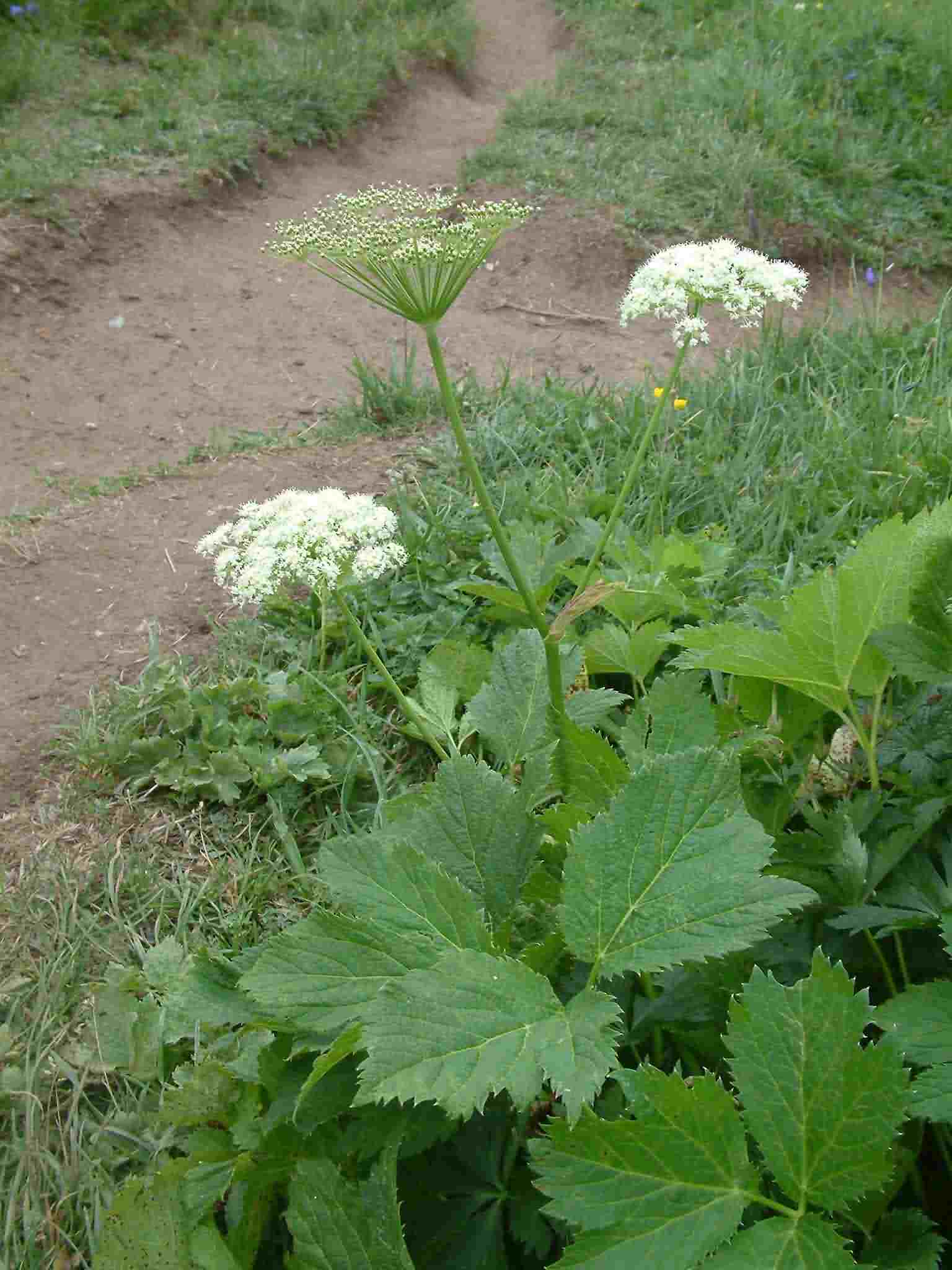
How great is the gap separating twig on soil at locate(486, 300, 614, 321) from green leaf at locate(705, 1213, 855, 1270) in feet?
15.9

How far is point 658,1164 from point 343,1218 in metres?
0.34

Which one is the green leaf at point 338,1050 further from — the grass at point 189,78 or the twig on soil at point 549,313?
the grass at point 189,78

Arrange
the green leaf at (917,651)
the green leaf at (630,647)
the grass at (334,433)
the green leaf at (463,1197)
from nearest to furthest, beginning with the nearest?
the green leaf at (463,1197) → the green leaf at (917,651) → the green leaf at (630,647) → the grass at (334,433)

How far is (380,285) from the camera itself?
61.3 inches

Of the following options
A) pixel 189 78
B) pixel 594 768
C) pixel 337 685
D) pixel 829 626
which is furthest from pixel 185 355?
pixel 829 626

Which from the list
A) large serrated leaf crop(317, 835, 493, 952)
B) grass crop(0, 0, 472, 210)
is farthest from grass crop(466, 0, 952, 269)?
large serrated leaf crop(317, 835, 493, 952)

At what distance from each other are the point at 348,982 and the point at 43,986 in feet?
3.19

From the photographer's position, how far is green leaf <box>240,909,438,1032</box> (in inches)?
38.3

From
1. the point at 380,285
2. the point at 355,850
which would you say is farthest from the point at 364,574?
the point at 355,850

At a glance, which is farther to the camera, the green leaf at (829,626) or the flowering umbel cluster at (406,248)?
the flowering umbel cluster at (406,248)

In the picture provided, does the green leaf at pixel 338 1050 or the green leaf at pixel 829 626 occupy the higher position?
the green leaf at pixel 829 626

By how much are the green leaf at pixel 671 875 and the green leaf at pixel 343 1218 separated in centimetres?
30

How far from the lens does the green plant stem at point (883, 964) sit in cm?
108

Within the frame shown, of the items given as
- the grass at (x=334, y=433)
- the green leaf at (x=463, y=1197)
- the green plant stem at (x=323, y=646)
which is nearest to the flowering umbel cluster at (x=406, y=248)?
the green plant stem at (x=323, y=646)
